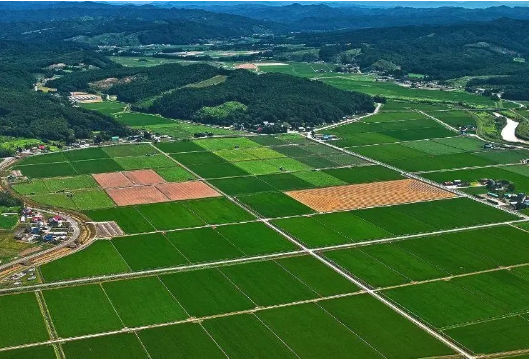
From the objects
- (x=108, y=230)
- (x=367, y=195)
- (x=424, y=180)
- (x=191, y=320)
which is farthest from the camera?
(x=424, y=180)

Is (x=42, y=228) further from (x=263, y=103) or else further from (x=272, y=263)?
(x=263, y=103)

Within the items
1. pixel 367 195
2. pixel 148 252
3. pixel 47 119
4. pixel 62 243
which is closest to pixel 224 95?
pixel 47 119

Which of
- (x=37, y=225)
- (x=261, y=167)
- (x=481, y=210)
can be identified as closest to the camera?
(x=37, y=225)

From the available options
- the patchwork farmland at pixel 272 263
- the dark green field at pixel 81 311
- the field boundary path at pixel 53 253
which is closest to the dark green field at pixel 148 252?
the patchwork farmland at pixel 272 263

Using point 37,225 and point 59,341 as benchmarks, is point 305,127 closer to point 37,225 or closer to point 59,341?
point 37,225

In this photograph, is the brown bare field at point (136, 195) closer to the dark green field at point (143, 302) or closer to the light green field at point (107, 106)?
the dark green field at point (143, 302)

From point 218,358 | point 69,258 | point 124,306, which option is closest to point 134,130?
point 69,258
